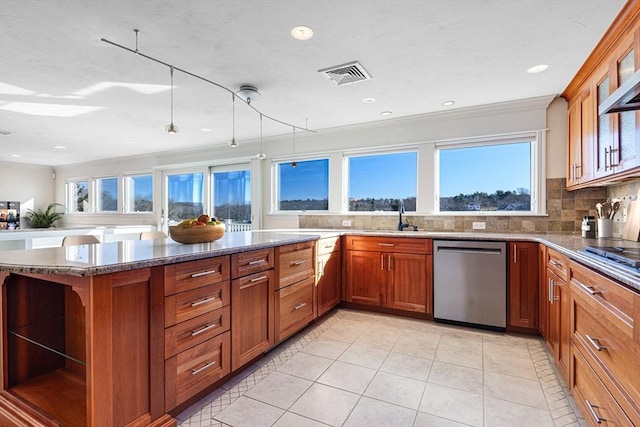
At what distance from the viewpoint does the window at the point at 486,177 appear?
11.5 ft

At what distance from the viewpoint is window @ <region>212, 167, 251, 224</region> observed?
5.45 metres

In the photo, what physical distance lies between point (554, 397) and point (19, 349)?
3.10m

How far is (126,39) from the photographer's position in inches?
83.4

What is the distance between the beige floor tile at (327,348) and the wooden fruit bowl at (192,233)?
1.24 m

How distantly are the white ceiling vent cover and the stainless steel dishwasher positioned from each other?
1.76 meters

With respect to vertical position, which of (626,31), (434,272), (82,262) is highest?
(626,31)

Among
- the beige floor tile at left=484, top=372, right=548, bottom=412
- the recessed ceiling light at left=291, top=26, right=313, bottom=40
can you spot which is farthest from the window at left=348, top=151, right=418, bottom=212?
the recessed ceiling light at left=291, top=26, right=313, bottom=40

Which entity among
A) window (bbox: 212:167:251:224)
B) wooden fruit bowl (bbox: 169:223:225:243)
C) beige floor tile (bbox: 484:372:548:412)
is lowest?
beige floor tile (bbox: 484:372:548:412)

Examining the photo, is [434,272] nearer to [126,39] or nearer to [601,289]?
[601,289]

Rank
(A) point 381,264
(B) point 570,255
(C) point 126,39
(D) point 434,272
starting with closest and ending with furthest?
(B) point 570,255, (C) point 126,39, (D) point 434,272, (A) point 381,264

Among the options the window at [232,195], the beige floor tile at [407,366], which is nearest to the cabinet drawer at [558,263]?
the beige floor tile at [407,366]

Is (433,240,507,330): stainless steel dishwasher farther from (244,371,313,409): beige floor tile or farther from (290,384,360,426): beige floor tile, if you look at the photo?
(244,371,313,409): beige floor tile

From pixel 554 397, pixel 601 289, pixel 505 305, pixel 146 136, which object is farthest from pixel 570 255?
pixel 146 136

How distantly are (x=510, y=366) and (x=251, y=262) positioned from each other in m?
2.06
